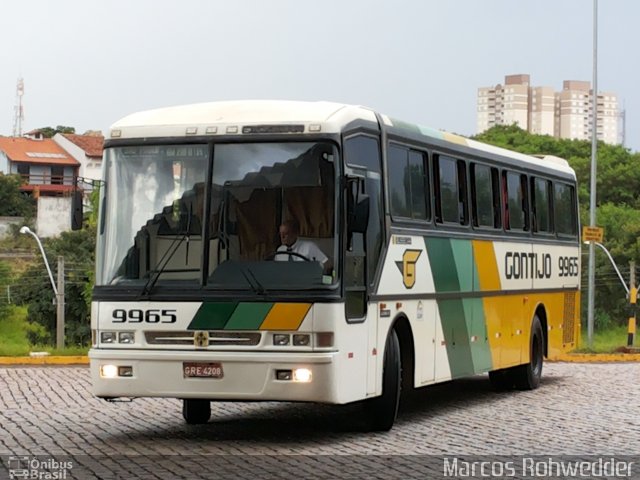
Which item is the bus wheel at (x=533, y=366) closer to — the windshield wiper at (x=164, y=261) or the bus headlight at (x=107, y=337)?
the windshield wiper at (x=164, y=261)

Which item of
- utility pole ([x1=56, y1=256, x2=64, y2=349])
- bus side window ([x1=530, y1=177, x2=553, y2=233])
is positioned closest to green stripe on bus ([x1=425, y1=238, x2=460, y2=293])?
bus side window ([x1=530, y1=177, x2=553, y2=233])

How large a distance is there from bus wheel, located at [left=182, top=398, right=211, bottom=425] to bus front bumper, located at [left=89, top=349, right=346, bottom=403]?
5.66 feet

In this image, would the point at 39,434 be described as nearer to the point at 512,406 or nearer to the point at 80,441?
the point at 80,441

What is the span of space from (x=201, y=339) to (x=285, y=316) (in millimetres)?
793

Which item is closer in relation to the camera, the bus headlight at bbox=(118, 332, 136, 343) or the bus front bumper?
the bus front bumper

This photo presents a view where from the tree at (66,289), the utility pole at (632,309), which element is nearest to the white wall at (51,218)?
the tree at (66,289)

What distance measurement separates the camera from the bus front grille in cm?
1348

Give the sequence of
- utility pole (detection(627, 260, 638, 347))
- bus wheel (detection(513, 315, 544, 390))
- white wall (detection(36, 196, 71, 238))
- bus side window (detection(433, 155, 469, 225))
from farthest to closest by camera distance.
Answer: white wall (detection(36, 196, 71, 238)) < utility pole (detection(627, 260, 638, 347)) < bus wheel (detection(513, 315, 544, 390)) < bus side window (detection(433, 155, 469, 225))

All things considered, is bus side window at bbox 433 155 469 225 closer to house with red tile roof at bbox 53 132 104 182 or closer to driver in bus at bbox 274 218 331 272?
driver in bus at bbox 274 218 331 272

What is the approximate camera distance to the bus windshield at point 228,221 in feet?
44.6

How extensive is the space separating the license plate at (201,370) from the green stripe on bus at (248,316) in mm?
362

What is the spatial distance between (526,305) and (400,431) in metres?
6.58

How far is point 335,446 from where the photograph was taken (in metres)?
13.6

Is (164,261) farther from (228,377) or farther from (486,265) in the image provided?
(486,265)
